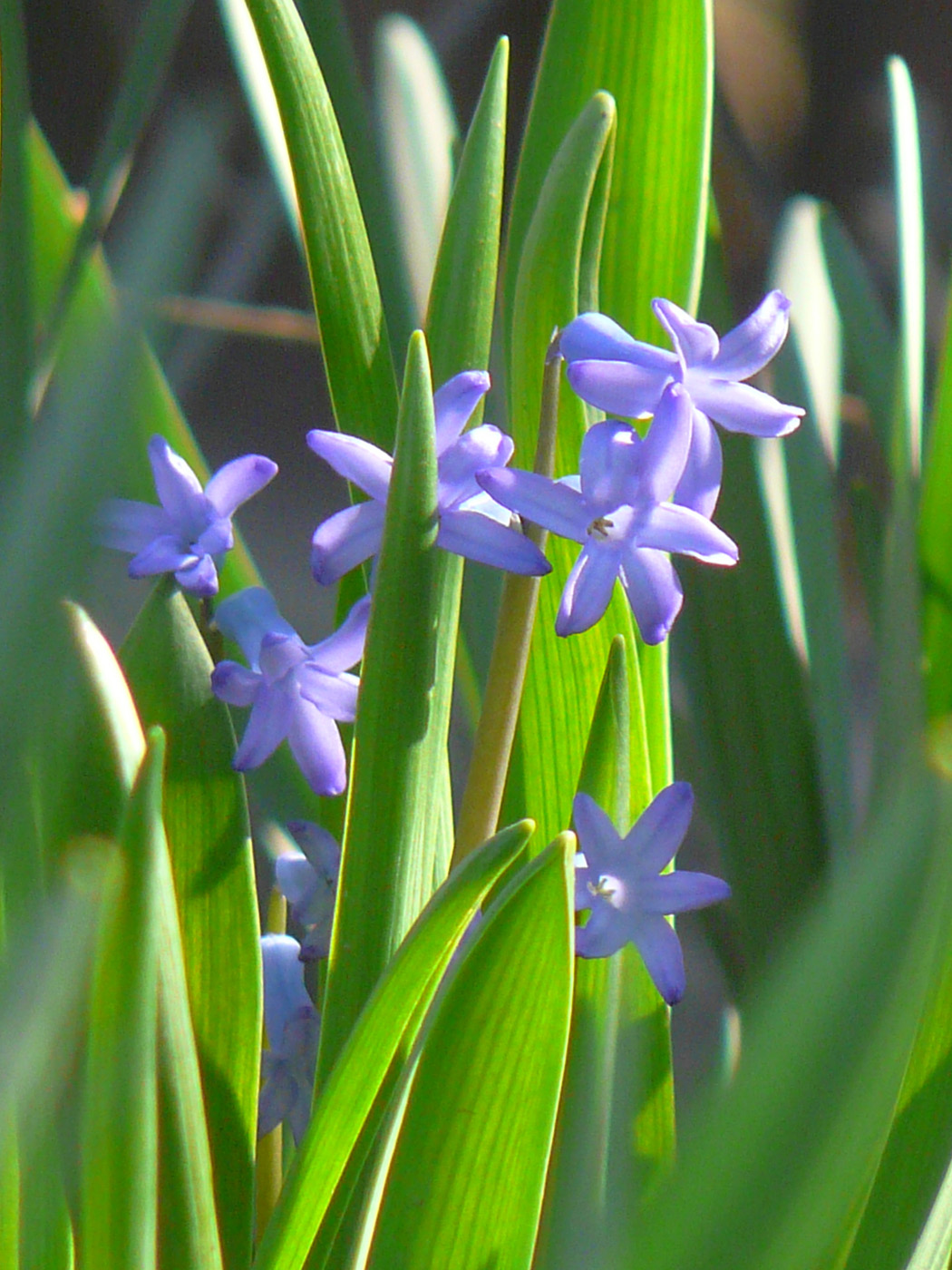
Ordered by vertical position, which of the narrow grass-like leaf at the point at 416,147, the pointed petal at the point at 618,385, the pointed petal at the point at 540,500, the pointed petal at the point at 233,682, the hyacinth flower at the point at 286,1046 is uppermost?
the narrow grass-like leaf at the point at 416,147

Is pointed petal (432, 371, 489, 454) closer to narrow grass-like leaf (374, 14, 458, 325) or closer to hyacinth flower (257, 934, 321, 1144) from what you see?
hyacinth flower (257, 934, 321, 1144)

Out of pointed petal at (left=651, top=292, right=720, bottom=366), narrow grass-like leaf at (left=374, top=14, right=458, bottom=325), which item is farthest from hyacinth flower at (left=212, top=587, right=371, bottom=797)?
narrow grass-like leaf at (left=374, top=14, right=458, bottom=325)

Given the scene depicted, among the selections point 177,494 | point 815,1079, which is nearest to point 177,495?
point 177,494

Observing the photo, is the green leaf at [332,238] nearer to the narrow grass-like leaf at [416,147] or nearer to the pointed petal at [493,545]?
the pointed petal at [493,545]

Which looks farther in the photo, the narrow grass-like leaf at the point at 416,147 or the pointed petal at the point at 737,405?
the narrow grass-like leaf at the point at 416,147

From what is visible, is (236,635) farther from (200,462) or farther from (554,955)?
(200,462)

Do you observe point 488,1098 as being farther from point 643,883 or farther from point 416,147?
point 416,147

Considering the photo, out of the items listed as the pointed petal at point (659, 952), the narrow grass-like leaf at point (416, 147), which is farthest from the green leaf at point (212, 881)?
the narrow grass-like leaf at point (416, 147)

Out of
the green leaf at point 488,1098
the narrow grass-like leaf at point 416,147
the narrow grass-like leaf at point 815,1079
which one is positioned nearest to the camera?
the narrow grass-like leaf at point 815,1079
